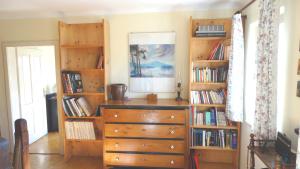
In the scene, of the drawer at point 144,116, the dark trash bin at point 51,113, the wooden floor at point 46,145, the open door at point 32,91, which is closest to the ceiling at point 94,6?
the open door at point 32,91

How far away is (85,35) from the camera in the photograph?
131 inches

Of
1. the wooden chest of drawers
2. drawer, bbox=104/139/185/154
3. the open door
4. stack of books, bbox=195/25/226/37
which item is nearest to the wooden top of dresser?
the wooden chest of drawers

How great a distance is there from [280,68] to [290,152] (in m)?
0.75

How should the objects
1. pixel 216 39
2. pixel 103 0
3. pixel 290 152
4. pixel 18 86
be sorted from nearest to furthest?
pixel 290 152, pixel 103 0, pixel 216 39, pixel 18 86

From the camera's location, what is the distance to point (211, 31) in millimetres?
2840

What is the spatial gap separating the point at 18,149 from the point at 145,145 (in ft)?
5.44

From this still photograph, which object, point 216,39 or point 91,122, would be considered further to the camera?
point 91,122

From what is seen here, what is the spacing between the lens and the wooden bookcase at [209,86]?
291 cm

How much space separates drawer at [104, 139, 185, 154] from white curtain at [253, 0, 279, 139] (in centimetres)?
111

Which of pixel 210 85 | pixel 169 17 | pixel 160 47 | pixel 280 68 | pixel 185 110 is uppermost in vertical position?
pixel 169 17

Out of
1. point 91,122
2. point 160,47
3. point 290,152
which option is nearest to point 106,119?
point 91,122

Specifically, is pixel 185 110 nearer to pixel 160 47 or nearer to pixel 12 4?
pixel 160 47

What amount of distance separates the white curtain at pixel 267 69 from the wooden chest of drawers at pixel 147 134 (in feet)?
3.30

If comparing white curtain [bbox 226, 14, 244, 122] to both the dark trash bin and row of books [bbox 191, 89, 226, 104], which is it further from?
the dark trash bin
